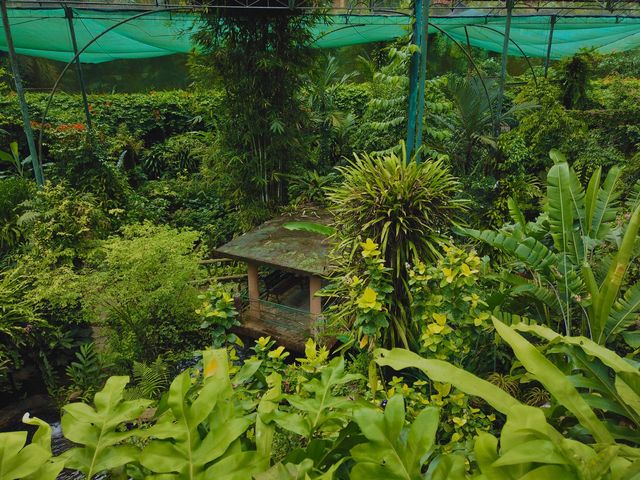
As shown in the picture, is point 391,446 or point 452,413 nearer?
point 391,446

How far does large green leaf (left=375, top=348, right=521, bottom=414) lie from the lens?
1.17 metres

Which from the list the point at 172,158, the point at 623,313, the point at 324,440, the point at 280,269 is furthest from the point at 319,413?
the point at 172,158

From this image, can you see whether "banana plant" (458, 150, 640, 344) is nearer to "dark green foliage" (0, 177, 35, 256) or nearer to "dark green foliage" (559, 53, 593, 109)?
"dark green foliage" (559, 53, 593, 109)

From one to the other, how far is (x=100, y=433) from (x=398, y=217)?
198 centimetres

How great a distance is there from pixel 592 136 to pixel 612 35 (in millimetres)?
3983

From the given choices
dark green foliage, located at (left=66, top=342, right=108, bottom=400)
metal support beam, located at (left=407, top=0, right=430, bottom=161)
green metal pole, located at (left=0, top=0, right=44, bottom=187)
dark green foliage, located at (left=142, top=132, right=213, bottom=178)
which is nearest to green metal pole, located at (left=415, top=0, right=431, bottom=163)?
metal support beam, located at (left=407, top=0, right=430, bottom=161)

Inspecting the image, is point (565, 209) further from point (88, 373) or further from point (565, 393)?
point (88, 373)

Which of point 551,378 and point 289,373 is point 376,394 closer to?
point 289,373

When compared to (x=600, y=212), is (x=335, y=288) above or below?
below

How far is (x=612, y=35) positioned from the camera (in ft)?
25.5

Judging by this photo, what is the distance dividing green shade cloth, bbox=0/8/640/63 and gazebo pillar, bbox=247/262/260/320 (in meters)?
3.30

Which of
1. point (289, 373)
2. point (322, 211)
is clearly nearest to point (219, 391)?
point (289, 373)

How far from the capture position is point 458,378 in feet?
4.05

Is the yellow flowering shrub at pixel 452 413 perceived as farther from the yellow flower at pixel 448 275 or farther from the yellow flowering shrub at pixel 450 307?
the yellow flower at pixel 448 275
